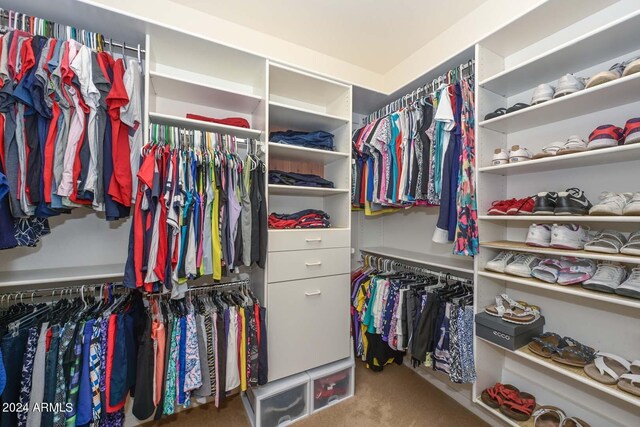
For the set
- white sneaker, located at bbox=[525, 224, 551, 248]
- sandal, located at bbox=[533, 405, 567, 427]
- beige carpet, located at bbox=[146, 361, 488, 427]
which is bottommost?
beige carpet, located at bbox=[146, 361, 488, 427]

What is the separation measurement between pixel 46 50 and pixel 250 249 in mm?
1272

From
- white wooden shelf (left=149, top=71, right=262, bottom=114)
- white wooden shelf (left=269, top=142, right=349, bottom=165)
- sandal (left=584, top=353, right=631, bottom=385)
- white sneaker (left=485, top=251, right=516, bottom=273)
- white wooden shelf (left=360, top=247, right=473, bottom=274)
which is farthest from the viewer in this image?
white wooden shelf (left=269, top=142, right=349, bottom=165)

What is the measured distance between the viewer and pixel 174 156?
1.32 meters

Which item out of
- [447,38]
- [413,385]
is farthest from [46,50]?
[413,385]

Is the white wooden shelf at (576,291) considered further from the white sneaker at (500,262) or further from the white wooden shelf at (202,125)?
the white wooden shelf at (202,125)

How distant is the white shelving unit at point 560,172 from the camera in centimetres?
107

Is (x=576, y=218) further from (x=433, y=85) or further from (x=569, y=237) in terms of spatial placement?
(x=433, y=85)

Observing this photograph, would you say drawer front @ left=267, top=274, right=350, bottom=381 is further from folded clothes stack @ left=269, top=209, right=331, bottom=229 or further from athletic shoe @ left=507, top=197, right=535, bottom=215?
athletic shoe @ left=507, top=197, right=535, bottom=215

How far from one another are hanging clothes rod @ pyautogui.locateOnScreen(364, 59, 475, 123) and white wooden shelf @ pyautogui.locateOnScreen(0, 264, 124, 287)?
2.15 meters

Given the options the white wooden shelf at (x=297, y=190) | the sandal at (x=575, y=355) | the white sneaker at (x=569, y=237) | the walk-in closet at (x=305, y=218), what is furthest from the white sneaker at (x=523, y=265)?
the white wooden shelf at (x=297, y=190)

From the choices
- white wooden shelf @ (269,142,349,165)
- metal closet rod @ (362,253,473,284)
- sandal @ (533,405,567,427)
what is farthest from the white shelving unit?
white wooden shelf @ (269,142,349,165)

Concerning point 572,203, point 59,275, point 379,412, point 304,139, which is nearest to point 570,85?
point 572,203

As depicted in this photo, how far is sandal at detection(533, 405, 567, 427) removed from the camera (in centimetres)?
125

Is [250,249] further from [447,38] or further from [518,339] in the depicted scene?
[447,38]
